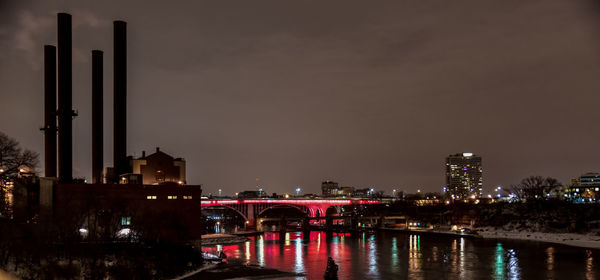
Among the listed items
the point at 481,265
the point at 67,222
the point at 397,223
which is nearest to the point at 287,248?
the point at 481,265

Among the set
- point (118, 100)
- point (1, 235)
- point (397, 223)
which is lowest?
point (397, 223)

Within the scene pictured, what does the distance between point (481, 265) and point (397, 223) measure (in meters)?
94.0

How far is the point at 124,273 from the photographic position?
47562mm

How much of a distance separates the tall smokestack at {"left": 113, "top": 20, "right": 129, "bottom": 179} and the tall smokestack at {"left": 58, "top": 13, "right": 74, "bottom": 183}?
6.67 m

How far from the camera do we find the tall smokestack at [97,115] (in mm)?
86812

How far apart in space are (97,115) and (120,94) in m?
6.99

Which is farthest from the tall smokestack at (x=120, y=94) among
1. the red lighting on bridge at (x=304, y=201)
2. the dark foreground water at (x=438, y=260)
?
the red lighting on bridge at (x=304, y=201)

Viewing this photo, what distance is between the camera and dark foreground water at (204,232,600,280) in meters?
54.1

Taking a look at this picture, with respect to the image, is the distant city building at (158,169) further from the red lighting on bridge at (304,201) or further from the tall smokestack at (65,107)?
the red lighting on bridge at (304,201)

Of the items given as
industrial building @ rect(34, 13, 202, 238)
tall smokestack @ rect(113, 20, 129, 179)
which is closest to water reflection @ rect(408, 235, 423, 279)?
industrial building @ rect(34, 13, 202, 238)

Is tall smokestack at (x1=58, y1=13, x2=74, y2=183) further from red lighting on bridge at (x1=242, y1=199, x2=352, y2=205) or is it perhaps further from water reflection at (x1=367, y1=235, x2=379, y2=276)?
red lighting on bridge at (x1=242, y1=199, x2=352, y2=205)

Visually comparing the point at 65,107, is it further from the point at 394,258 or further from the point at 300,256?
the point at 394,258

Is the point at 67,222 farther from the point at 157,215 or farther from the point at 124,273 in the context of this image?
the point at 157,215

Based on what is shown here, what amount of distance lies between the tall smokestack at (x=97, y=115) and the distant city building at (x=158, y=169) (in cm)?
552
